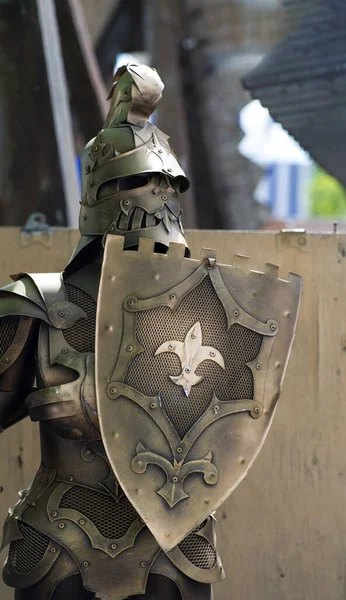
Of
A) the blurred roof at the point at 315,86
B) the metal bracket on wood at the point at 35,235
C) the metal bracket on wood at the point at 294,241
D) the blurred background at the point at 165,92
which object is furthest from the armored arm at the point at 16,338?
the blurred roof at the point at 315,86

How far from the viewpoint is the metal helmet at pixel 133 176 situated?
2309 mm

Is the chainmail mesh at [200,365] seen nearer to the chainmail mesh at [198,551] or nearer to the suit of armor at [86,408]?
the suit of armor at [86,408]

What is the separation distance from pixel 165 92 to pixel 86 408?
181 inches

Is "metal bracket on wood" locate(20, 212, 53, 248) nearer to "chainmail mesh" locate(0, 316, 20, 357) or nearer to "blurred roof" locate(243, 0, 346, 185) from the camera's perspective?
"chainmail mesh" locate(0, 316, 20, 357)

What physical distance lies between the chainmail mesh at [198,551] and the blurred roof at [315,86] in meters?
3.09

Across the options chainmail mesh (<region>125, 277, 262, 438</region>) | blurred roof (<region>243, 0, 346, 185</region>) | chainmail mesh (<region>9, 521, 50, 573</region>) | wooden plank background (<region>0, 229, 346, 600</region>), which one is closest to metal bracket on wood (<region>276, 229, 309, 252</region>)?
wooden plank background (<region>0, 229, 346, 600</region>)

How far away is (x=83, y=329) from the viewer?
2.31m

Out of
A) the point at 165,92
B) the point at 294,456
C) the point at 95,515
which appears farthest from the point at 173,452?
the point at 165,92

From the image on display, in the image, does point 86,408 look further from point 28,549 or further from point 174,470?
point 28,549

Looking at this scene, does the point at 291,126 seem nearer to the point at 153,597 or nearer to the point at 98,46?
the point at 98,46

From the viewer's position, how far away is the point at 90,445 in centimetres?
231

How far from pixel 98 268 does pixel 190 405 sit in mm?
454

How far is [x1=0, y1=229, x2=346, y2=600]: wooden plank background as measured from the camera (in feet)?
10.8


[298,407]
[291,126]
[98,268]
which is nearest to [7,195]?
[291,126]
